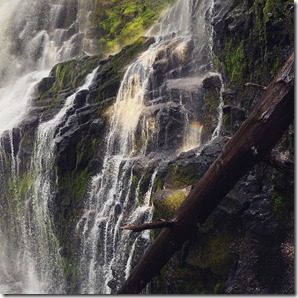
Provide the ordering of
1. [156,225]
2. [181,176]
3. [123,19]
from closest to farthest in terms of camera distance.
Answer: [156,225] → [181,176] → [123,19]

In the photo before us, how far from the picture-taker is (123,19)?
26.4m

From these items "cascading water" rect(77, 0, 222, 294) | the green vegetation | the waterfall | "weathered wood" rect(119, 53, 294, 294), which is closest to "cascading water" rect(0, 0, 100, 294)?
the waterfall

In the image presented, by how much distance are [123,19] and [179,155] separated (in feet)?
59.7

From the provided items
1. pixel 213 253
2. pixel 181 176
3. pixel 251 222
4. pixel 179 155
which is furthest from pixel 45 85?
pixel 251 222

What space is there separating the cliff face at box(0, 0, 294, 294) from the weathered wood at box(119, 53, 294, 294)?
4280 mm

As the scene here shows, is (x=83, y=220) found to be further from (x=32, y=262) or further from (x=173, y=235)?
(x=173, y=235)

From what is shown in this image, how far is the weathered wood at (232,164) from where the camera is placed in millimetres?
2891

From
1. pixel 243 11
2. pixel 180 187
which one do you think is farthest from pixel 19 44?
pixel 180 187

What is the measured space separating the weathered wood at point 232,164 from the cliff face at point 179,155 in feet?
14.0

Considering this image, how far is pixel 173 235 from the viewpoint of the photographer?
320 centimetres

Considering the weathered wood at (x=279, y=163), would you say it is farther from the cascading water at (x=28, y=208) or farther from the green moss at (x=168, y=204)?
the cascading water at (x=28, y=208)

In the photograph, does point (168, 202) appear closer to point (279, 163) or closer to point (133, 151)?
point (133, 151)

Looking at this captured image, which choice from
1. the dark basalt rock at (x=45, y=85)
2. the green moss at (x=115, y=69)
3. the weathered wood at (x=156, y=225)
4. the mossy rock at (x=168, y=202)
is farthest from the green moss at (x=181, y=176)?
the dark basalt rock at (x=45, y=85)

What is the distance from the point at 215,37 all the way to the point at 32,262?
11.0 m
